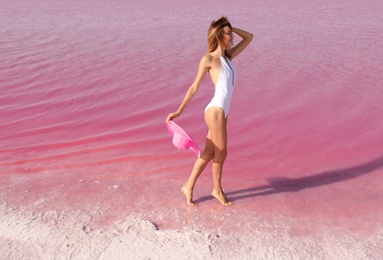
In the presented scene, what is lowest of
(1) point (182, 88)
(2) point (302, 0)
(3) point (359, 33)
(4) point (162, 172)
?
(2) point (302, 0)

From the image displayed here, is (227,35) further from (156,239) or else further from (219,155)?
(156,239)

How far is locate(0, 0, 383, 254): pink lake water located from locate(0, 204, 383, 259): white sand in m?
0.13

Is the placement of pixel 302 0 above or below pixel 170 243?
below

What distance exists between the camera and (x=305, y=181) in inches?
197

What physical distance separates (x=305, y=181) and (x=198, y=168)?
125 centimetres

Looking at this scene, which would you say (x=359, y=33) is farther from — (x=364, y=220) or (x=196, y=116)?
(x=364, y=220)

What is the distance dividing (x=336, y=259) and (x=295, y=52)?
683cm

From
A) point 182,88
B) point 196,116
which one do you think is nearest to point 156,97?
point 182,88

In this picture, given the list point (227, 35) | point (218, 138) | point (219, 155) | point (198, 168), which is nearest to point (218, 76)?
point (227, 35)

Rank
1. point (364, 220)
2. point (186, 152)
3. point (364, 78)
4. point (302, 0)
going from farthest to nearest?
point (302, 0), point (364, 78), point (186, 152), point (364, 220)

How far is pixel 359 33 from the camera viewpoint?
1141 cm

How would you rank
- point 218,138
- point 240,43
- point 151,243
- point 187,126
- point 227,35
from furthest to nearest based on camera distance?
point 187,126
point 240,43
point 218,138
point 227,35
point 151,243

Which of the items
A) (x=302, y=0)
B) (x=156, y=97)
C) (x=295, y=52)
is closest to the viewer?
(x=156, y=97)

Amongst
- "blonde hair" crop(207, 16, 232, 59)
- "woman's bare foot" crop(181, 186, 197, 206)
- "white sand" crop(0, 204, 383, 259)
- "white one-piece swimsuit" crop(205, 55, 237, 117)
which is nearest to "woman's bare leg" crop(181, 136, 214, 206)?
"woman's bare foot" crop(181, 186, 197, 206)
